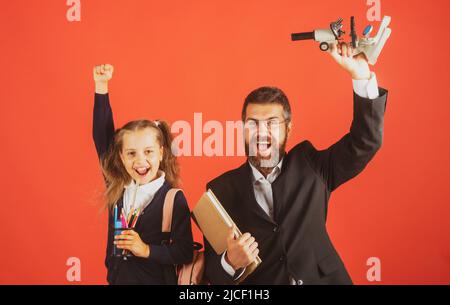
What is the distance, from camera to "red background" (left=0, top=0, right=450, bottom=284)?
7.41 ft

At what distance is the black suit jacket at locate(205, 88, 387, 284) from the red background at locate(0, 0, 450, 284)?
463 mm

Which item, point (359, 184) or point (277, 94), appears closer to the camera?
point (277, 94)

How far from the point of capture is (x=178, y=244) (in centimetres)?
182

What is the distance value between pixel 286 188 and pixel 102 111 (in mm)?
689

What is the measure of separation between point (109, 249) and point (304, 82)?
3.40 ft

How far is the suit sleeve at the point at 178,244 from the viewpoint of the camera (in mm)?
1790

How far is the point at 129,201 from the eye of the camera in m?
1.88

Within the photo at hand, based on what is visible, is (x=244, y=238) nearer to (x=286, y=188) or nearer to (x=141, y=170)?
(x=286, y=188)

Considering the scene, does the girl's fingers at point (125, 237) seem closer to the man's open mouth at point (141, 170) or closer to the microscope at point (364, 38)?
the man's open mouth at point (141, 170)

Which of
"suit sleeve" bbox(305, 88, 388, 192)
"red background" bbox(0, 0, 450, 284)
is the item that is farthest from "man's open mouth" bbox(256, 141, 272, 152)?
"red background" bbox(0, 0, 450, 284)
